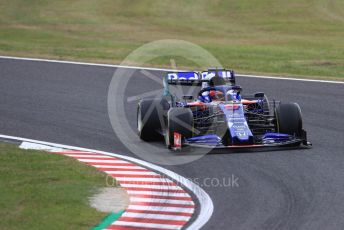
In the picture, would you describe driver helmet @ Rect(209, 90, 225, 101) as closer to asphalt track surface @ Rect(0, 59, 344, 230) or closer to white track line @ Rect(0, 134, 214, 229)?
asphalt track surface @ Rect(0, 59, 344, 230)

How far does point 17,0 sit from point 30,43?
10595 millimetres

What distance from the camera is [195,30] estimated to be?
34.3 metres

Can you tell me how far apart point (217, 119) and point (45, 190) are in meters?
4.09

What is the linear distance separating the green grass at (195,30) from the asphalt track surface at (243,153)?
2.64m

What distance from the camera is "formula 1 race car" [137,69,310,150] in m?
14.6

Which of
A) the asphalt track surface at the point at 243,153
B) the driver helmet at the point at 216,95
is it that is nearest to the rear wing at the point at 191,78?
the driver helmet at the point at 216,95

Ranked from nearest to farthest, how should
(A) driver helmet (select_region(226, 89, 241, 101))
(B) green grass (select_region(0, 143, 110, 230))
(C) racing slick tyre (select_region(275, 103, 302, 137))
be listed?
1. (B) green grass (select_region(0, 143, 110, 230))
2. (C) racing slick tyre (select_region(275, 103, 302, 137))
3. (A) driver helmet (select_region(226, 89, 241, 101))

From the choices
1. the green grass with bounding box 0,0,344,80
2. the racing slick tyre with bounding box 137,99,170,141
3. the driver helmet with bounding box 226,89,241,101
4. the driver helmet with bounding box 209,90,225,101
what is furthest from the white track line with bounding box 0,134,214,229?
the green grass with bounding box 0,0,344,80

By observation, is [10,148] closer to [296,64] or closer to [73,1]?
[296,64]

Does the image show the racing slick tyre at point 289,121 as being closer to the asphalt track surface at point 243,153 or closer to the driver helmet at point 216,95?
the asphalt track surface at point 243,153

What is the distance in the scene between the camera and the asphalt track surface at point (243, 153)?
10.8 m

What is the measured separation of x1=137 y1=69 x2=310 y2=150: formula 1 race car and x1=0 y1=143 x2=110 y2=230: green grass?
202 cm

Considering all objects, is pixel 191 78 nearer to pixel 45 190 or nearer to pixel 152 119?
pixel 152 119

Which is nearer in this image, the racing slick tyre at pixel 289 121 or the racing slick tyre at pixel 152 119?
the racing slick tyre at pixel 289 121
